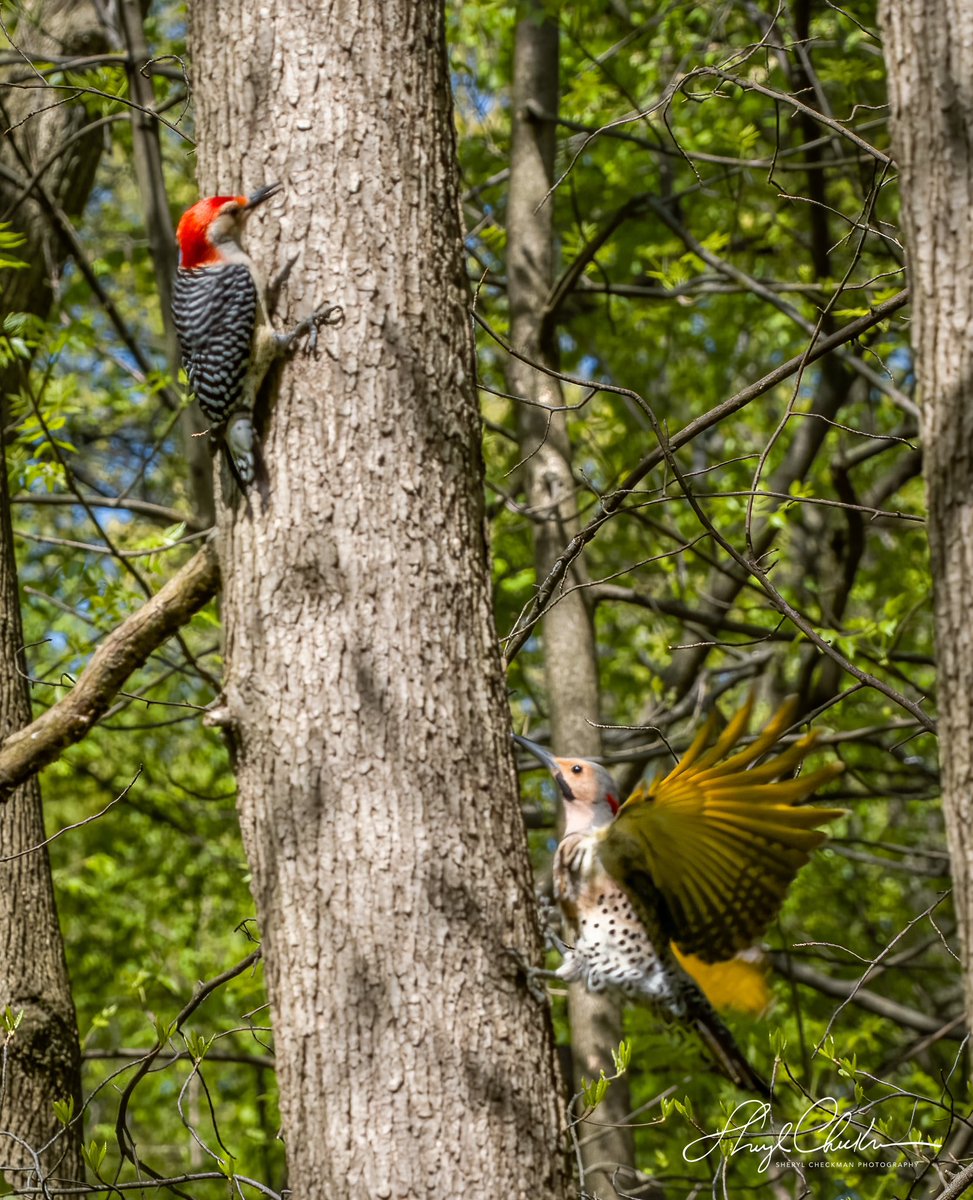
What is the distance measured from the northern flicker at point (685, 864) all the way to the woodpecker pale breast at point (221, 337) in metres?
1.21

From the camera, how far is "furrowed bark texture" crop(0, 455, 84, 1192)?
3.35 m

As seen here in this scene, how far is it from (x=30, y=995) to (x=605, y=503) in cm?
198

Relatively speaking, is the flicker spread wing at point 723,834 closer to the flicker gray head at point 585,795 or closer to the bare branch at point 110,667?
the flicker gray head at point 585,795

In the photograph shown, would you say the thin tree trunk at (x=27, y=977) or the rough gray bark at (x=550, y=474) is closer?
the thin tree trunk at (x=27, y=977)

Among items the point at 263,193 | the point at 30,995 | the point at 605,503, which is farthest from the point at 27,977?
the point at 263,193

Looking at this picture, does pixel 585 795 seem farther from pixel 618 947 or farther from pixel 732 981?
pixel 732 981

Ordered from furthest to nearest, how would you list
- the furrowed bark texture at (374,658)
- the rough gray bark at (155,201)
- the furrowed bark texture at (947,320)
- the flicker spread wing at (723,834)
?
the rough gray bark at (155,201) → the flicker spread wing at (723,834) → the furrowed bark texture at (374,658) → the furrowed bark texture at (947,320)

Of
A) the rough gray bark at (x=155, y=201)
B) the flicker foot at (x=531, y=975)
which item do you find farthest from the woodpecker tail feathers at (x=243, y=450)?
the rough gray bark at (x=155, y=201)

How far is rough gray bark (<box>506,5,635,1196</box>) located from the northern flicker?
1025mm

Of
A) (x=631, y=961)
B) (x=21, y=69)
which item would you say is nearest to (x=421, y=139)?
(x=631, y=961)

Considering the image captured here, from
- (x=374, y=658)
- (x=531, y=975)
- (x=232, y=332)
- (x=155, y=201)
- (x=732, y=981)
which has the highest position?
(x=155, y=201)

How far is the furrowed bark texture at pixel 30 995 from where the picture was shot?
3352 millimetres

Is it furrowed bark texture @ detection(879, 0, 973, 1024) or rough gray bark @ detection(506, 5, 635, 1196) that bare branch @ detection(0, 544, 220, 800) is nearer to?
furrowed bark texture @ detection(879, 0, 973, 1024)

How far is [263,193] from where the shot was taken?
2318 mm
